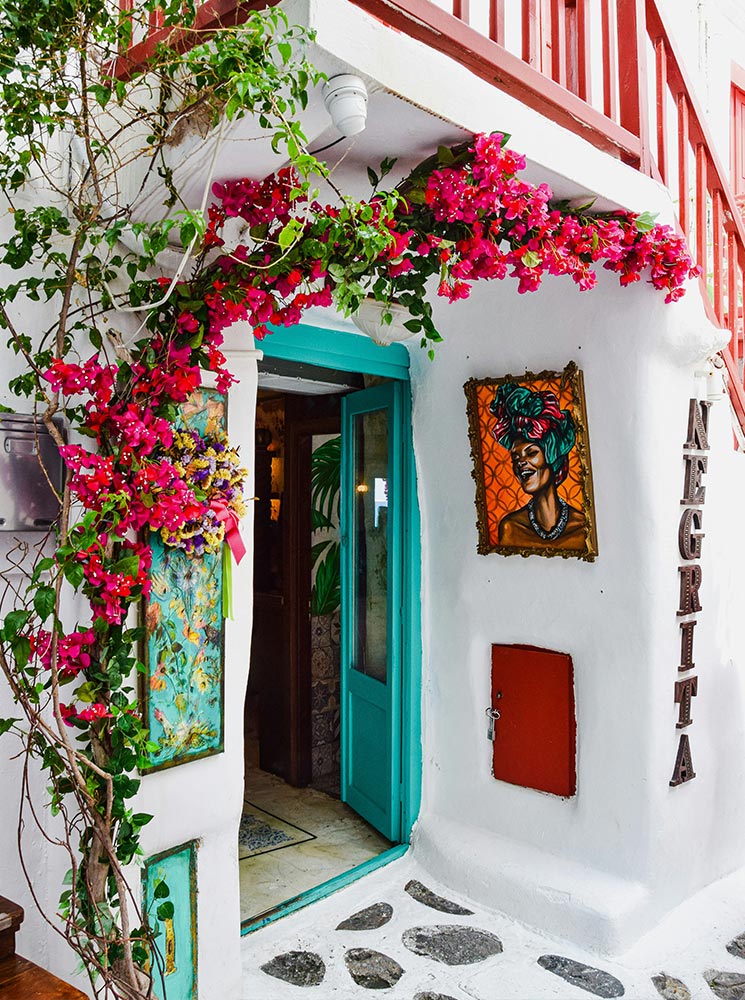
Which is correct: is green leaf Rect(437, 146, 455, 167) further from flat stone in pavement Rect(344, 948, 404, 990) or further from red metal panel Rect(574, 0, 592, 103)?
flat stone in pavement Rect(344, 948, 404, 990)

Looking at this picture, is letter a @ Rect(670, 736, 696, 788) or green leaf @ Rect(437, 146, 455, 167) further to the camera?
letter a @ Rect(670, 736, 696, 788)

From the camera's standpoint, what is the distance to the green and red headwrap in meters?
3.33

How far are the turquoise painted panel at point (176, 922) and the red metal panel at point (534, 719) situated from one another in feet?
5.06

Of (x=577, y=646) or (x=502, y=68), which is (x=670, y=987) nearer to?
(x=577, y=646)

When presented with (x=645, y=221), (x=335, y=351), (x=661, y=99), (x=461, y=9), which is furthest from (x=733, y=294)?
(x=461, y=9)

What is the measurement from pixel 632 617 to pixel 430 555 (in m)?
1.04

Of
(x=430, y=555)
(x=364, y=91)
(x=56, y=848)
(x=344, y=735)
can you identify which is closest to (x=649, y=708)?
(x=430, y=555)

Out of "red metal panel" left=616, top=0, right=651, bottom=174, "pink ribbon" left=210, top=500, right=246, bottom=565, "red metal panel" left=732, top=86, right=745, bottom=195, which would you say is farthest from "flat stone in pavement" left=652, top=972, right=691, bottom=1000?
"red metal panel" left=732, top=86, right=745, bottom=195

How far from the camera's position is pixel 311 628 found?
484cm

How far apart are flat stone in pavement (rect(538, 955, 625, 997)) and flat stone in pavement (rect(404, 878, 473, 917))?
0.43 metres

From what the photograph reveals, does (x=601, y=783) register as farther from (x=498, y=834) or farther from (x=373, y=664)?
(x=373, y=664)

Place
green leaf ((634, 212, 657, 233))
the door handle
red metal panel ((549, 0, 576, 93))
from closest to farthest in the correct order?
red metal panel ((549, 0, 576, 93)) < green leaf ((634, 212, 657, 233)) < the door handle

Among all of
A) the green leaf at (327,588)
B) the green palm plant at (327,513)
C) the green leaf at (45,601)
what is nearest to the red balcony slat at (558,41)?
the green leaf at (45,601)

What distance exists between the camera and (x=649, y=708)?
3143 millimetres
